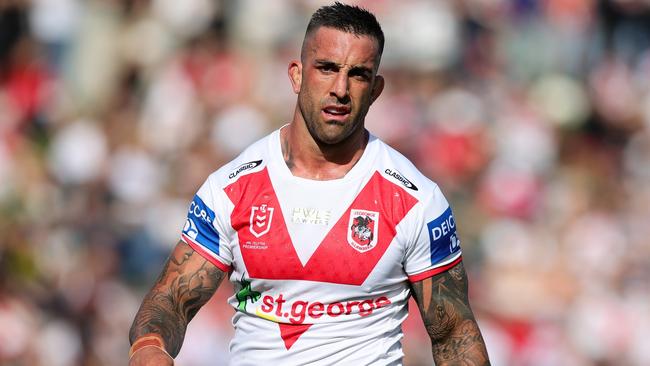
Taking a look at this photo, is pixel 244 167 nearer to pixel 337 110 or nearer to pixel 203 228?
pixel 203 228

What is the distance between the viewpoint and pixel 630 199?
14148 millimetres

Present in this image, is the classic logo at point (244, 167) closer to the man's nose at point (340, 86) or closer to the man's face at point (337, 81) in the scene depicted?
the man's face at point (337, 81)

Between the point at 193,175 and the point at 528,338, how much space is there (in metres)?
3.93

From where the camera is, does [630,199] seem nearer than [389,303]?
No

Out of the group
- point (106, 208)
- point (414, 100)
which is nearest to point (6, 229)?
point (106, 208)

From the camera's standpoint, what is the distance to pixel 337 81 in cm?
569

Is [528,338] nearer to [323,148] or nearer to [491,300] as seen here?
[491,300]

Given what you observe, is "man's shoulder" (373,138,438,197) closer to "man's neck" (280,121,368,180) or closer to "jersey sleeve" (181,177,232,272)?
"man's neck" (280,121,368,180)

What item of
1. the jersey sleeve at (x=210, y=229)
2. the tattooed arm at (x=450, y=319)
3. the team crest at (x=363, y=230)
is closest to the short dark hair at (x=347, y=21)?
the team crest at (x=363, y=230)

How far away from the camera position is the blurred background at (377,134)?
1260 cm

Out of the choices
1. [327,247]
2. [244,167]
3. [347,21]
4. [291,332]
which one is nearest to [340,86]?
[347,21]

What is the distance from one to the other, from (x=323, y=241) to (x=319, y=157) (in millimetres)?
448

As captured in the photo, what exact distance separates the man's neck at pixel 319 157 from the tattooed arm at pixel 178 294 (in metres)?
0.63

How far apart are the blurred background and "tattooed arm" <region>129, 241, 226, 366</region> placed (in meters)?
5.91
